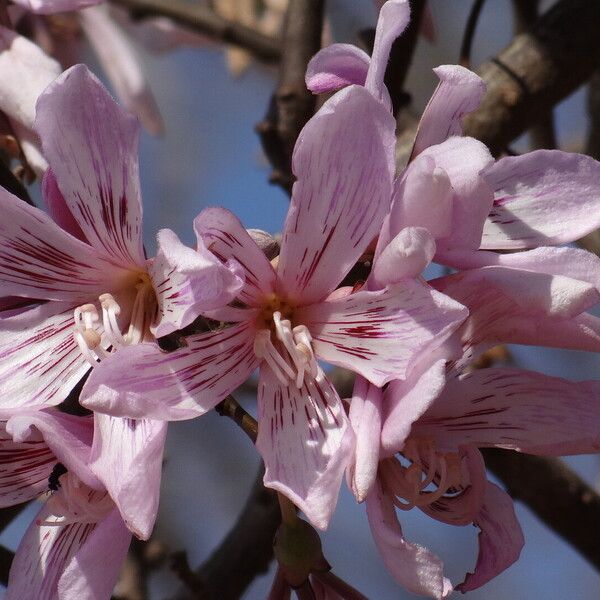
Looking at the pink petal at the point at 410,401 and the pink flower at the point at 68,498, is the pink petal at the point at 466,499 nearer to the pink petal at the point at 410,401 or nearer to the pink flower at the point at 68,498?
the pink petal at the point at 410,401

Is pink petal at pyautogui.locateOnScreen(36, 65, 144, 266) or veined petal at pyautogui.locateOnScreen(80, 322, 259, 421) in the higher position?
pink petal at pyautogui.locateOnScreen(36, 65, 144, 266)

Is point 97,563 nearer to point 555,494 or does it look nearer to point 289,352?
point 289,352

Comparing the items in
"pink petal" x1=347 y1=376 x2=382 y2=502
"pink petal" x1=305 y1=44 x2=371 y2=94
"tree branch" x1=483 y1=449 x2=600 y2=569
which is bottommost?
"tree branch" x1=483 y1=449 x2=600 y2=569

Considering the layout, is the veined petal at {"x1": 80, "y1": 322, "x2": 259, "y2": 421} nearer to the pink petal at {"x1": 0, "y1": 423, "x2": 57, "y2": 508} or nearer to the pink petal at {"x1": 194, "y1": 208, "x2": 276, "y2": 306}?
the pink petal at {"x1": 194, "y1": 208, "x2": 276, "y2": 306}

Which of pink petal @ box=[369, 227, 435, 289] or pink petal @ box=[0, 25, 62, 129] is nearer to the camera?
pink petal @ box=[369, 227, 435, 289]

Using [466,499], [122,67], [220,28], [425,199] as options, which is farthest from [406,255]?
[220,28]

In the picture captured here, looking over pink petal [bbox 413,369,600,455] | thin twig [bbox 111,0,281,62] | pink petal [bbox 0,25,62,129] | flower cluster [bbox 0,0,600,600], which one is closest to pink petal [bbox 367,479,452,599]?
flower cluster [bbox 0,0,600,600]
